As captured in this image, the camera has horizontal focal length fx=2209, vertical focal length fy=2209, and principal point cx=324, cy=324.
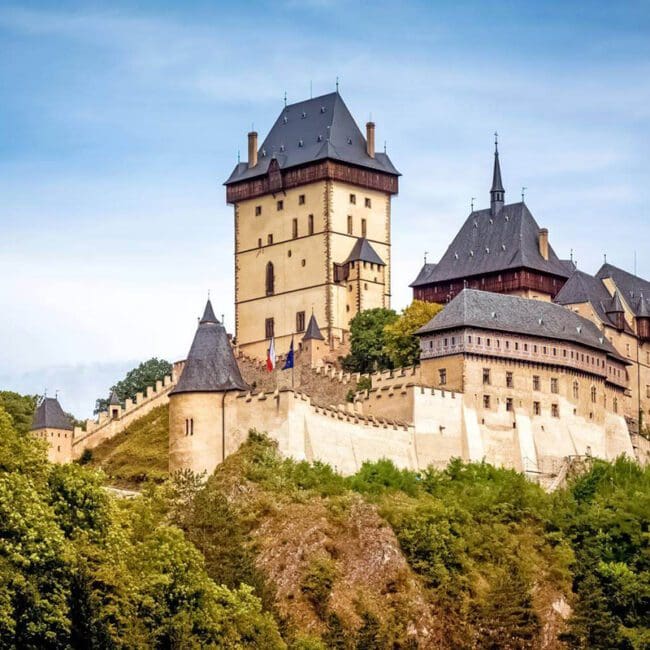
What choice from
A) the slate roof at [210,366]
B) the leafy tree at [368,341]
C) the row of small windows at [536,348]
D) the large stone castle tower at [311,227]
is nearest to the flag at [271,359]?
the leafy tree at [368,341]

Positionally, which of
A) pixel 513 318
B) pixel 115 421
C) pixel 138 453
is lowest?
pixel 138 453

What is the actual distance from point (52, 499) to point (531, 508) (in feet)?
88.9

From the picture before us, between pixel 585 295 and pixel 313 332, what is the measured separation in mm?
11913

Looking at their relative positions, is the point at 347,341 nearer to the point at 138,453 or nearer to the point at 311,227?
the point at 311,227

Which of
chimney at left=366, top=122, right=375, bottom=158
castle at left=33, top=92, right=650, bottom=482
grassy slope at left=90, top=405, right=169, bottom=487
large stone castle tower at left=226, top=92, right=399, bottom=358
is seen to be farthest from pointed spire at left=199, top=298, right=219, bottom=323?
chimney at left=366, top=122, right=375, bottom=158

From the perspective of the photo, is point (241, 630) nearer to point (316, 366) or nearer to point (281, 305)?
point (316, 366)

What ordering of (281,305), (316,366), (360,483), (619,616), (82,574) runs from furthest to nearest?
(281,305)
(316,366)
(360,483)
(619,616)
(82,574)

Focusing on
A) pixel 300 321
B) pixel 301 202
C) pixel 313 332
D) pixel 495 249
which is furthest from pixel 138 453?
pixel 495 249

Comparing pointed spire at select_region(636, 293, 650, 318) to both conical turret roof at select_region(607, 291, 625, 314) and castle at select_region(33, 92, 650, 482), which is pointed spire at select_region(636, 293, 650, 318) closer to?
castle at select_region(33, 92, 650, 482)

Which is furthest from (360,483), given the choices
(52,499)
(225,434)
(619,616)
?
(52,499)

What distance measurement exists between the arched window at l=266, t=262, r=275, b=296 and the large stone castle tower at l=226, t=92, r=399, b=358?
0.15ft

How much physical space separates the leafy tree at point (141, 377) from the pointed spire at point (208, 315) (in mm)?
23377

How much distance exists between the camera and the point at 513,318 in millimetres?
87875

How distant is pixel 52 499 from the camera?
5622 centimetres
